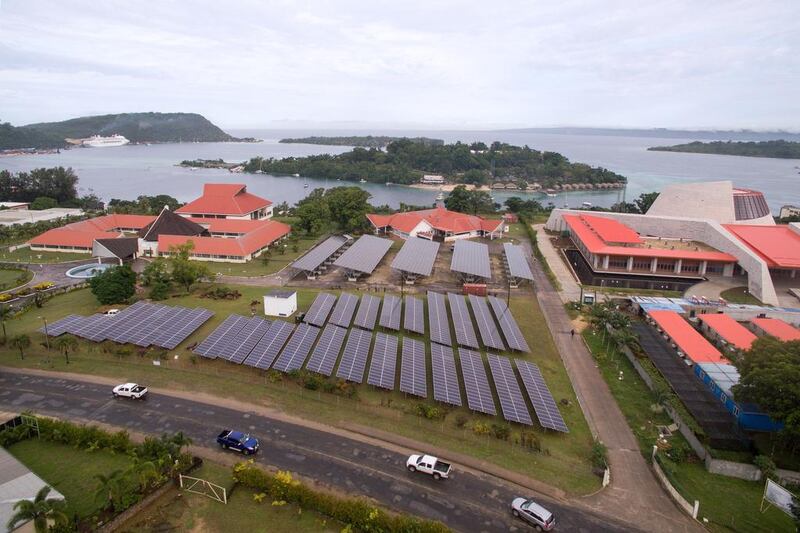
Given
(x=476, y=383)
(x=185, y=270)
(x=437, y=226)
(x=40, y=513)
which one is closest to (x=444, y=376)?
(x=476, y=383)

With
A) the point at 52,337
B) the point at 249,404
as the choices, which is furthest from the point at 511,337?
the point at 52,337

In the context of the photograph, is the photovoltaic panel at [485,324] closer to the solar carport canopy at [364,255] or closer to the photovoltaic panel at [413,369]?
the photovoltaic panel at [413,369]

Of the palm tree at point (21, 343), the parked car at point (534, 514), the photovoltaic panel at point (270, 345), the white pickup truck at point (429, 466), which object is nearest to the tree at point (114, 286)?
the palm tree at point (21, 343)

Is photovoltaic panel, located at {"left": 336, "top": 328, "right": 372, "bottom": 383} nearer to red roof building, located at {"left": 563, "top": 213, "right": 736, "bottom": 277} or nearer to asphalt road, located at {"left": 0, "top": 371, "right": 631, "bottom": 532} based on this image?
asphalt road, located at {"left": 0, "top": 371, "right": 631, "bottom": 532}

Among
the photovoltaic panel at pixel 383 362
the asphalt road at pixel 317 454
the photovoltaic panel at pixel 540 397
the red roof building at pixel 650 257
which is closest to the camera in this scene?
the asphalt road at pixel 317 454

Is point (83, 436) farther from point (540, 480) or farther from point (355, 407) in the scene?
point (540, 480)

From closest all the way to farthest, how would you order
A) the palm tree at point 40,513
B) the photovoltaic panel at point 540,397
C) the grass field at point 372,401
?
the palm tree at point 40,513, the grass field at point 372,401, the photovoltaic panel at point 540,397
